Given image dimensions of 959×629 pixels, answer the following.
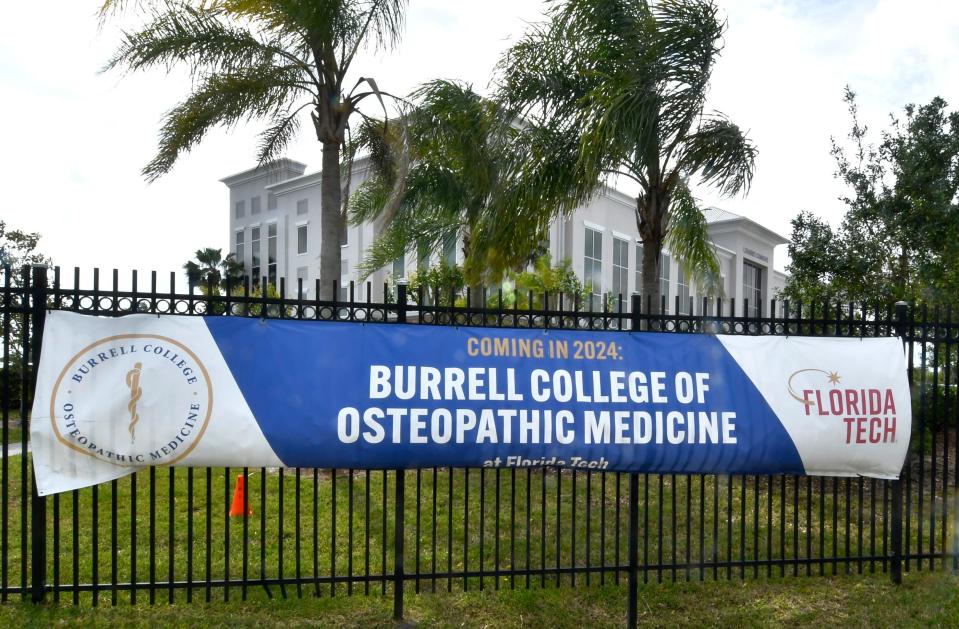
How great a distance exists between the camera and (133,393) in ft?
16.6

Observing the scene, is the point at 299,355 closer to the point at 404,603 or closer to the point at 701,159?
the point at 404,603

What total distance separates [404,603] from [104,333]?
3.07 m

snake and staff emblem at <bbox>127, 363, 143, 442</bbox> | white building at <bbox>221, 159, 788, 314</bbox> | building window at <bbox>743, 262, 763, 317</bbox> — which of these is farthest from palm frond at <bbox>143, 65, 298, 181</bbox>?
building window at <bbox>743, 262, 763, 317</bbox>

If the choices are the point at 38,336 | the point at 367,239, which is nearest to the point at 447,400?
the point at 38,336

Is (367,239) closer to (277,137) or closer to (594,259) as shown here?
(594,259)

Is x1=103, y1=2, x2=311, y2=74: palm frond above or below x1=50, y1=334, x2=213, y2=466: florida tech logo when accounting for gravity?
above

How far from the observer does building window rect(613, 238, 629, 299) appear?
41.4 m

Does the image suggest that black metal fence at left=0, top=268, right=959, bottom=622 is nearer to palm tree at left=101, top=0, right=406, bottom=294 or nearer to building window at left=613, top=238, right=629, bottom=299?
palm tree at left=101, top=0, right=406, bottom=294

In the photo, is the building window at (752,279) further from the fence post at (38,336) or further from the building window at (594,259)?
the fence post at (38,336)

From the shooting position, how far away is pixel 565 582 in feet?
22.8

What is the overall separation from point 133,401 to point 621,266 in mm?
38610

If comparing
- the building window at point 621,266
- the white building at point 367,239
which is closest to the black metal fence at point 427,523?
the white building at point 367,239

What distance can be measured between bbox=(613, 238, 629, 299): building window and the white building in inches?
2.1

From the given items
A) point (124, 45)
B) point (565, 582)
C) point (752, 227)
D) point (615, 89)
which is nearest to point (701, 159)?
point (615, 89)
